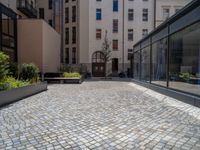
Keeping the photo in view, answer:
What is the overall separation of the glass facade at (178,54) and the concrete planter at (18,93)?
273 inches

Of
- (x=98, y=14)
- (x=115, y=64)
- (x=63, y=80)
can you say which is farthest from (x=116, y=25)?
(x=63, y=80)

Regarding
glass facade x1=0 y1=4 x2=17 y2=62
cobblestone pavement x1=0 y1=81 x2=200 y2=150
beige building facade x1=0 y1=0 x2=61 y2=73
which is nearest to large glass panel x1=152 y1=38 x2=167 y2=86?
cobblestone pavement x1=0 y1=81 x2=200 y2=150

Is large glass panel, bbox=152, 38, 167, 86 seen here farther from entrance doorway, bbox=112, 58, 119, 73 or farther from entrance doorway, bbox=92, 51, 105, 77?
entrance doorway, bbox=92, 51, 105, 77

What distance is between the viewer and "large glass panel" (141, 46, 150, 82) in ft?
47.0

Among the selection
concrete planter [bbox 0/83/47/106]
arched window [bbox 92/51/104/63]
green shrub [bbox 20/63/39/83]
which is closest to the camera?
concrete planter [bbox 0/83/47/106]

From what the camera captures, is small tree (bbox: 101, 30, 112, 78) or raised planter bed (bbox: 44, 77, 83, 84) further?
small tree (bbox: 101, 30, 112, 78)

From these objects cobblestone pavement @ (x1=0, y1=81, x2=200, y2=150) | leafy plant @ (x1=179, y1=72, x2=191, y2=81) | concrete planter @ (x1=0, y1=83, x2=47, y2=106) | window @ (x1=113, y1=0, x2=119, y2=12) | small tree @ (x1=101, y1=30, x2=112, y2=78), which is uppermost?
window @ (x1=113, y1=0, x2=119, y2=12)

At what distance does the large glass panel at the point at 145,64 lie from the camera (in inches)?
564

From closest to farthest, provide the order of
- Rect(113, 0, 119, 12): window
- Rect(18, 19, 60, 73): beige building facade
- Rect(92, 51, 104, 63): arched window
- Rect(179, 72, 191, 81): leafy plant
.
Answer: Rect(179, 72, 191, 81): leafy plant, Rect(18, 19, 60, 73): beige building facade, Rect(113, 0, 119, 12): window, Rect(92, 51, 104, 63): arched window

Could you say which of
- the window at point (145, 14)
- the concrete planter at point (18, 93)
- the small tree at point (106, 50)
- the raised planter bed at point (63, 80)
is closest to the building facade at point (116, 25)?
the window at point (145, 14)

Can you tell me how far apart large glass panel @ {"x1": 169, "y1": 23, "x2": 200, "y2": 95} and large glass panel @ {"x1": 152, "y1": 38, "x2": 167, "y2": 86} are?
1.91 feet

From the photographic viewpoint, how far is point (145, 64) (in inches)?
601

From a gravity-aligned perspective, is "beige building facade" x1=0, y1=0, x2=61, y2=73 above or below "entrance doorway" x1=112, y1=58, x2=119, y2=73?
above

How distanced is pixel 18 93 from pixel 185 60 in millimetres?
8367
